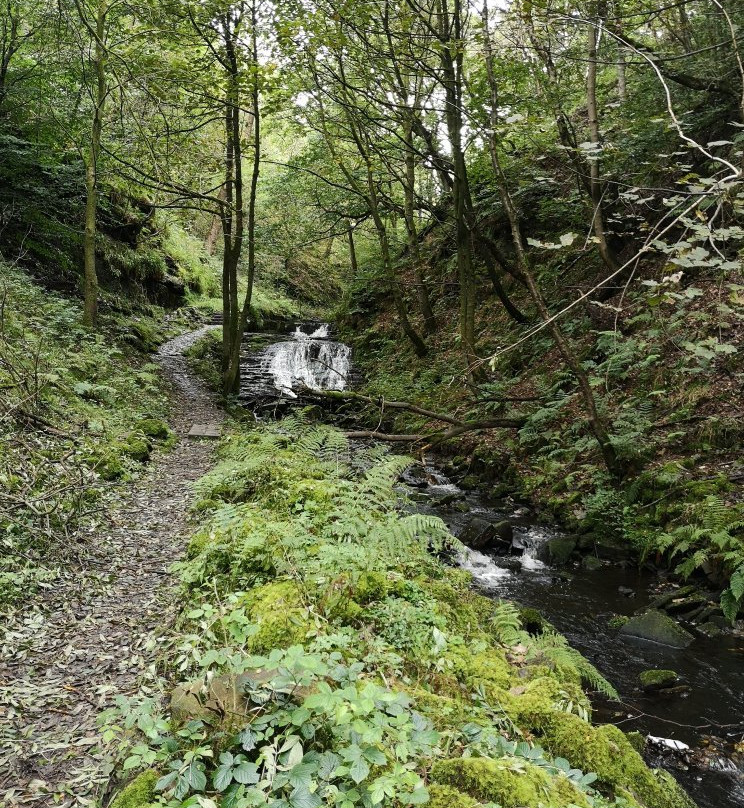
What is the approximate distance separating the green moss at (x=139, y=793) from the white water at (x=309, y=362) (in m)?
14.9

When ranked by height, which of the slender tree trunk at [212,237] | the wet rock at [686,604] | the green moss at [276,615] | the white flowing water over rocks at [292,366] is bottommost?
the wet rock at [686,604]

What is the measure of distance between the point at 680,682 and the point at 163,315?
19.2 metres

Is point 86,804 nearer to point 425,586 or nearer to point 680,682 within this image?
point 425,586

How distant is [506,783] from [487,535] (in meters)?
5.75

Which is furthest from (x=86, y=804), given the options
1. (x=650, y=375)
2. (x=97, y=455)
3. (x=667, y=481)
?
(x=650, y=375)

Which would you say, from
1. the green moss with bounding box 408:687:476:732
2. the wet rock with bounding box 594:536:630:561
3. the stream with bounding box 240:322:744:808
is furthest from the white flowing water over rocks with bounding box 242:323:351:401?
the green moss with bounding box 408:687:476:732

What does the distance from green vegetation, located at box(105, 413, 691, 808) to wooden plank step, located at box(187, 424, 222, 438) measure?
217 inches

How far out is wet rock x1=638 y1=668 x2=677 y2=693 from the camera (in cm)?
477

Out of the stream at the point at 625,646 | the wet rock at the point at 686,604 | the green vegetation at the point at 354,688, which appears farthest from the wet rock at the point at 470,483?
the green vegetation at the point at 354,688

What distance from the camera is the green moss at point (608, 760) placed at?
2857 millimetres

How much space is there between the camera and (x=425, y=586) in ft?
14.2

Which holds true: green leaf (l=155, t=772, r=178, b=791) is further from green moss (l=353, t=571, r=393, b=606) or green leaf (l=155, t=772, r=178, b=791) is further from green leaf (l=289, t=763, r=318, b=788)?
green moss (l=353, t=571, r=393, b=606)

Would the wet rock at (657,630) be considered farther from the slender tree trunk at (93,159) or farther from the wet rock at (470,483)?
the slender tree trunk at (93,159)

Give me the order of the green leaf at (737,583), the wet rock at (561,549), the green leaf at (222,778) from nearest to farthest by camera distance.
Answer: the green leaf at (222,778) < the green leaf at (737,583) < the wet rock at (561,549)
